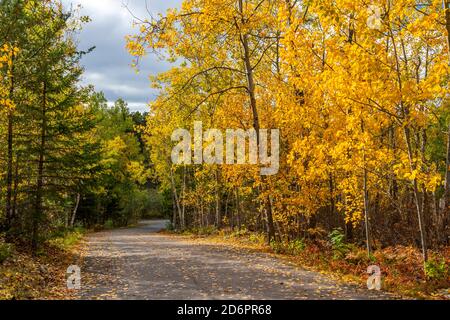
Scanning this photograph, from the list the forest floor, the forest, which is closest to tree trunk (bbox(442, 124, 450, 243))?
the forest

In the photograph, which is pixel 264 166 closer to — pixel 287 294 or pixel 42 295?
pixel 287 294

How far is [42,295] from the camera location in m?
8.36

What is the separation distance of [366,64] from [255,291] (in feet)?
16.7

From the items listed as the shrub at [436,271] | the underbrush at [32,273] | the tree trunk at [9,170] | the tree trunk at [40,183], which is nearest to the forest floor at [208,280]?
the underbrush at [32,273]

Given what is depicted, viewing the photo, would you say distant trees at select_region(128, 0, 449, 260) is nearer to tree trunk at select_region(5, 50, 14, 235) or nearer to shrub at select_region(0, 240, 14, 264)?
tree trunk at select_region(5, 50, 14, 235)

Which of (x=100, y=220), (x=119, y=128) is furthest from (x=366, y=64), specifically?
(x=119, y=128)

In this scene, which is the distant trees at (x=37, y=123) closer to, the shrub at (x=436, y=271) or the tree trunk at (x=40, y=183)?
the tree trunk at (x=40, y=183)

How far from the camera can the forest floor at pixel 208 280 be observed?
833cm

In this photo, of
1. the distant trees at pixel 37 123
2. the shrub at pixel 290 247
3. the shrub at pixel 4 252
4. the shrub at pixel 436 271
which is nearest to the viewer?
the shrub at pixel 436 271

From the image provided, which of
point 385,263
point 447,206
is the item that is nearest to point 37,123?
point 385,263

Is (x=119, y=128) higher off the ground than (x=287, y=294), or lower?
higher

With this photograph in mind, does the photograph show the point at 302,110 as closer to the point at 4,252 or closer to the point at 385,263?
the point at 385,263
